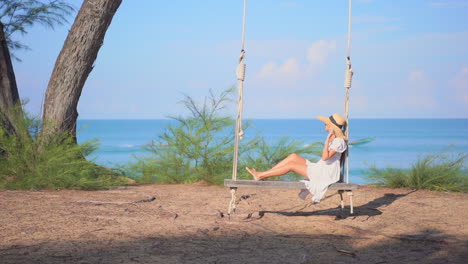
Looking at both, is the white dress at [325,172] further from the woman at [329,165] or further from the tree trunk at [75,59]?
the tree trunk at [75,59]

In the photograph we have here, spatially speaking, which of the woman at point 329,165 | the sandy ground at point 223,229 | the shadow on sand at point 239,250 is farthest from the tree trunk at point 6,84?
the woman at point 329,165

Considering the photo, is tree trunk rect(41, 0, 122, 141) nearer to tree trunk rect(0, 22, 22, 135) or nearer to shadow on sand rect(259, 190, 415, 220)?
tree trunk rect(0, 22, 22, 135)

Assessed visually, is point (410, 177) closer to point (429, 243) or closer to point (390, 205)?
point (390, 205)

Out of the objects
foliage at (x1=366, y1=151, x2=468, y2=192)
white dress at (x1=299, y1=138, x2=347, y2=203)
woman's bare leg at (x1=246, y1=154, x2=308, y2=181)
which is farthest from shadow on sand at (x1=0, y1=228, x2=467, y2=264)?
foliage at (x1=366, y1=151, x2=468, y2=192)

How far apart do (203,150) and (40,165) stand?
2.37 metres

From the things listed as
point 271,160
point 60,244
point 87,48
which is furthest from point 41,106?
point 60,244

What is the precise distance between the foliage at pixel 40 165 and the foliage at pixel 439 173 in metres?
4.28

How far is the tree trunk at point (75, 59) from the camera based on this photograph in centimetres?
815

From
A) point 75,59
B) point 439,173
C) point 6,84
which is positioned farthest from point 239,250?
point 6,84

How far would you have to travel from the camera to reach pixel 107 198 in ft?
21.7

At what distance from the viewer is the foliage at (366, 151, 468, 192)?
7.42m

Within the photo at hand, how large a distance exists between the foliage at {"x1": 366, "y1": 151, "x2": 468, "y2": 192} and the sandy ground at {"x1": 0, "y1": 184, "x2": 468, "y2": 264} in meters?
0.31

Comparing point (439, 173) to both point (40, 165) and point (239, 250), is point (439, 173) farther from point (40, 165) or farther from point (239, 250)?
point (40, 165)

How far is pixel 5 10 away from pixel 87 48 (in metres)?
2.15
